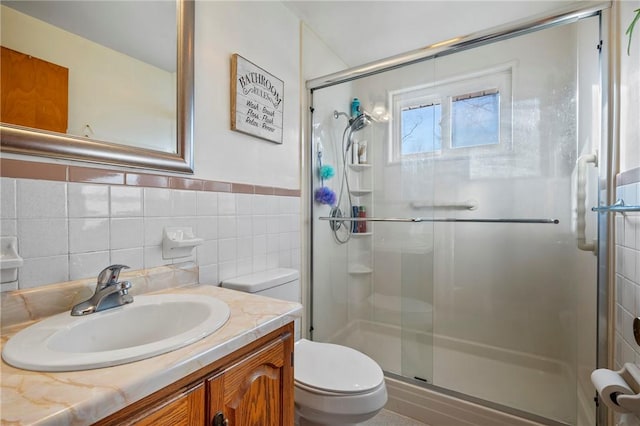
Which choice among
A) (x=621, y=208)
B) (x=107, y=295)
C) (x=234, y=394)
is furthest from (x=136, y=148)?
(x=621, y=208)

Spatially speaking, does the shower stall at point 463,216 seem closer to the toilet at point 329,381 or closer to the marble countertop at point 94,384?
the toilet at point 329,381

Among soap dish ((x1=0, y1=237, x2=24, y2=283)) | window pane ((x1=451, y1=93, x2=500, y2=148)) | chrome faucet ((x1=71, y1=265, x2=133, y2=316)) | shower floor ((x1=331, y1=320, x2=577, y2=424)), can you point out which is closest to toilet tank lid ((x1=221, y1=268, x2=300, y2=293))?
chrome faucet ((x1=71, y1=265, x2=133, y2=316))

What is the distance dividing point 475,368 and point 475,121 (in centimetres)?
176

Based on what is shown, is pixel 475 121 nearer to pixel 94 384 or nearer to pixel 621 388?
pixel 621 388

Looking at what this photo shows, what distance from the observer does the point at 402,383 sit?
1.65 m

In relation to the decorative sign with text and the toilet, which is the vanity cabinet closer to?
the toilet

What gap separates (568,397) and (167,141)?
238 centimetres

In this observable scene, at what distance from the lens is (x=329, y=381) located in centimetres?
115

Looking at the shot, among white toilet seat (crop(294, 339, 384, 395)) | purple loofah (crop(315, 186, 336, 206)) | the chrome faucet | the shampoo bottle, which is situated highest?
the shampoo bottle

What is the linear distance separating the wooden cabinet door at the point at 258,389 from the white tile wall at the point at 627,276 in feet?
3.87

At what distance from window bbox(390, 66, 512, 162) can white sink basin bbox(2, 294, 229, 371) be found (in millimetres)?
1601

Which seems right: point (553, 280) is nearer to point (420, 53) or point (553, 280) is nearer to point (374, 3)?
point (420, 53)

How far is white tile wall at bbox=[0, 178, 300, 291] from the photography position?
76 cm

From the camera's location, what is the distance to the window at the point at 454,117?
191cm
